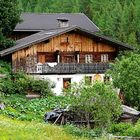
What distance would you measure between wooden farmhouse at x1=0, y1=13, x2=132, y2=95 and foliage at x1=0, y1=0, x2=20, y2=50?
4.87 ft

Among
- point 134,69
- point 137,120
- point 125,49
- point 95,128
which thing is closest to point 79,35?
point 125,49

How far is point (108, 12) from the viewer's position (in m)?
119

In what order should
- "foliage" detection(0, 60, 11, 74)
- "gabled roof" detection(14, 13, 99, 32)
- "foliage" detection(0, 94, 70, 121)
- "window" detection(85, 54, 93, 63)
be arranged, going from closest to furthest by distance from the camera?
"foliage" detection(0, 94, 70, 121)
"foliage" detection(0, 60, 11, 74)
"window" detection(85, 54, 93, 63)
"gabled roof" detection(14, 13, 99, 32)

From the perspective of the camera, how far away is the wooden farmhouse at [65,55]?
50875mm

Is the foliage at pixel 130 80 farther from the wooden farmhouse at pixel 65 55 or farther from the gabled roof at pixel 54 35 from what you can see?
the gabled roof at pixel 54 35

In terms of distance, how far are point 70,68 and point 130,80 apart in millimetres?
11774

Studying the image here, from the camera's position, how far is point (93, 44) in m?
56.2

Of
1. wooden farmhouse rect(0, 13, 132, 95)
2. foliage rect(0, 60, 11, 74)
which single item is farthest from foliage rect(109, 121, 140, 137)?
foliage rect(0, 60, 11, 74)

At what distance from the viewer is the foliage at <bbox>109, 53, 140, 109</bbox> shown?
4041cm

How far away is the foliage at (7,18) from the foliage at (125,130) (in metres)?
26.1

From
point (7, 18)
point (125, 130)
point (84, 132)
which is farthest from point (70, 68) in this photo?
point (84, 132)

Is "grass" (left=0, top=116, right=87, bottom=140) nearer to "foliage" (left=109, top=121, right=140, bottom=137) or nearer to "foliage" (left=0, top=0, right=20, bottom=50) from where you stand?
"foliage" (left=109, top=121, right=140, bottom=137)

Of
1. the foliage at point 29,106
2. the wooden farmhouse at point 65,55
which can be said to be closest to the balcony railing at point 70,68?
the wooden farmhouse at point 65,55

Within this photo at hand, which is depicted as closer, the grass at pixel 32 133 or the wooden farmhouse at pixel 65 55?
the grass at pixel 32 133
